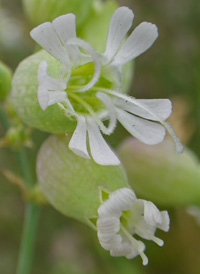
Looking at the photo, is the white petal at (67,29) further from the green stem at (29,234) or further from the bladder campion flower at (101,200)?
the green stem at (29,234)

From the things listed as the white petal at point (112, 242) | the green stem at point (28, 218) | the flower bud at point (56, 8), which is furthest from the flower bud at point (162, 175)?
the white petal at point (112, 242)

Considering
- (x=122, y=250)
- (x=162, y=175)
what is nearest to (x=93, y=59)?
(x=122, y=250)

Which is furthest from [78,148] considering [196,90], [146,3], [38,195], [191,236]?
[146,3]

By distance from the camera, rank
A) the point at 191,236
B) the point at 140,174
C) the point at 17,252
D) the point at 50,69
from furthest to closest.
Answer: the point at 17,252
the point at 191,236
the point at 140,174
the point at 50,69

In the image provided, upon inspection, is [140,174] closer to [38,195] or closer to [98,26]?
[38,195]

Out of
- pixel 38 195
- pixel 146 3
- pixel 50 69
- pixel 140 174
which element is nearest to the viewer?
pixel 50 69

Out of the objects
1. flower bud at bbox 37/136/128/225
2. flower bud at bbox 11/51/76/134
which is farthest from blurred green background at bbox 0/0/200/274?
flower bud at bbox 11/51/76/134
